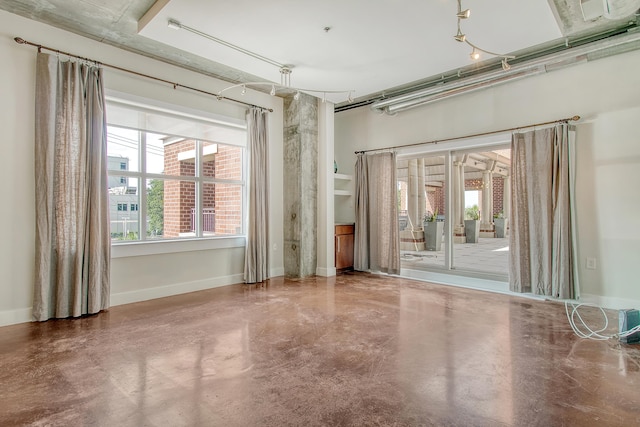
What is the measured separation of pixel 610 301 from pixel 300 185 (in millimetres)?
4438

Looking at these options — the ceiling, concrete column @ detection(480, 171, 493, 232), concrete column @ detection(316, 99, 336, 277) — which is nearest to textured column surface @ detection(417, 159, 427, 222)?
concrete column @ detection(480, 171, 493, 232)

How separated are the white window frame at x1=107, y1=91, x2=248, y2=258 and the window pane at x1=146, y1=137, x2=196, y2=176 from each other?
0.23 ft

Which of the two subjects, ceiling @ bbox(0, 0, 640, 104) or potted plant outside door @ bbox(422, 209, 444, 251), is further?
potted plant outside door @ bbox(422, 209, 444, 251)

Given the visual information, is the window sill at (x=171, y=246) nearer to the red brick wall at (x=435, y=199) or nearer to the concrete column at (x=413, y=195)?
the concrete column at (x=413, y=195)

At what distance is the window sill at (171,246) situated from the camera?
13.7 ft

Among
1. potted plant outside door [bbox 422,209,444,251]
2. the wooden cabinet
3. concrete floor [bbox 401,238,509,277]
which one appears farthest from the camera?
the wooden cabinet

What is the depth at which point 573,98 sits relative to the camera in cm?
421

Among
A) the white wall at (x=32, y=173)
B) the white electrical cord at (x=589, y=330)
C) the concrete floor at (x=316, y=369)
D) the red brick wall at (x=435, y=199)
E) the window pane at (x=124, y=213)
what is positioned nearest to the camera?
the concrete floor at (x=316, y=369)

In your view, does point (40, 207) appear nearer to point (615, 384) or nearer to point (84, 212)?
point (84, 212)

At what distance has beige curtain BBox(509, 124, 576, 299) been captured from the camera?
4.08 m

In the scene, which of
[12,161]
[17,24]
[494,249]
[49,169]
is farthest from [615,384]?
[17,24]

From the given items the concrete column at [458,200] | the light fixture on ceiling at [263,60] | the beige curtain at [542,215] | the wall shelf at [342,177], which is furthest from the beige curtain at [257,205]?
the beige curtain at [542,215]

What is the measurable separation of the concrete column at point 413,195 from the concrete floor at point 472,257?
1.92 feet

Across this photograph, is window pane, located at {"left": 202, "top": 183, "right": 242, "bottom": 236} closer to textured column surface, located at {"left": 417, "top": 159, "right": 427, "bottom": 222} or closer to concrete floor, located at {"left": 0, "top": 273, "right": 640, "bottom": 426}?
concrete floor, located at {"left": 0, "top": 273, "right": 640, "bottom": 426}
